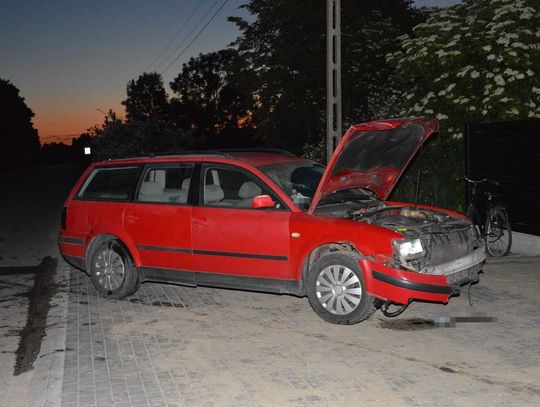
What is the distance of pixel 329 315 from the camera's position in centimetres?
662

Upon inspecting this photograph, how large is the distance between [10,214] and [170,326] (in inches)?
593

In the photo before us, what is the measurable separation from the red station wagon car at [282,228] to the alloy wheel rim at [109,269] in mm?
14

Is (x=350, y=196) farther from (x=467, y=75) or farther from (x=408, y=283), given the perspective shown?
(x=467, y=75)

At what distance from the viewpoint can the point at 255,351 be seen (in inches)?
230

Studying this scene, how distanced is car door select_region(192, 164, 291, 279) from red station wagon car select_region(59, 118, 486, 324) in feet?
0.04

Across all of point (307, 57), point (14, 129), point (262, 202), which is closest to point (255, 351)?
point (262, 202)

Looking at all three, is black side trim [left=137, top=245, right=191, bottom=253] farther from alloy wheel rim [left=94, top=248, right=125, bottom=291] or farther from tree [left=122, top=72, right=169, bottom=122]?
tree [left=122, top=72, right=169, bottom=122]

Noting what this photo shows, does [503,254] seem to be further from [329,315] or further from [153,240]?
[153,240]

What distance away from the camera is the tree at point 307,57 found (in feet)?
107

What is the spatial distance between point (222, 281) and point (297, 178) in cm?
143

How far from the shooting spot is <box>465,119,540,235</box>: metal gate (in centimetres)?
1038

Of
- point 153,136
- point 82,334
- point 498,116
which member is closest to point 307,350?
point 82,334

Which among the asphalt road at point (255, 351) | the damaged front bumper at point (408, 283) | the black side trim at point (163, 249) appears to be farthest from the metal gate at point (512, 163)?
the black side trim at point (163, 249)

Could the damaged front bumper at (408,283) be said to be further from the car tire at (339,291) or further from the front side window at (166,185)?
the front side window at (166,185)
